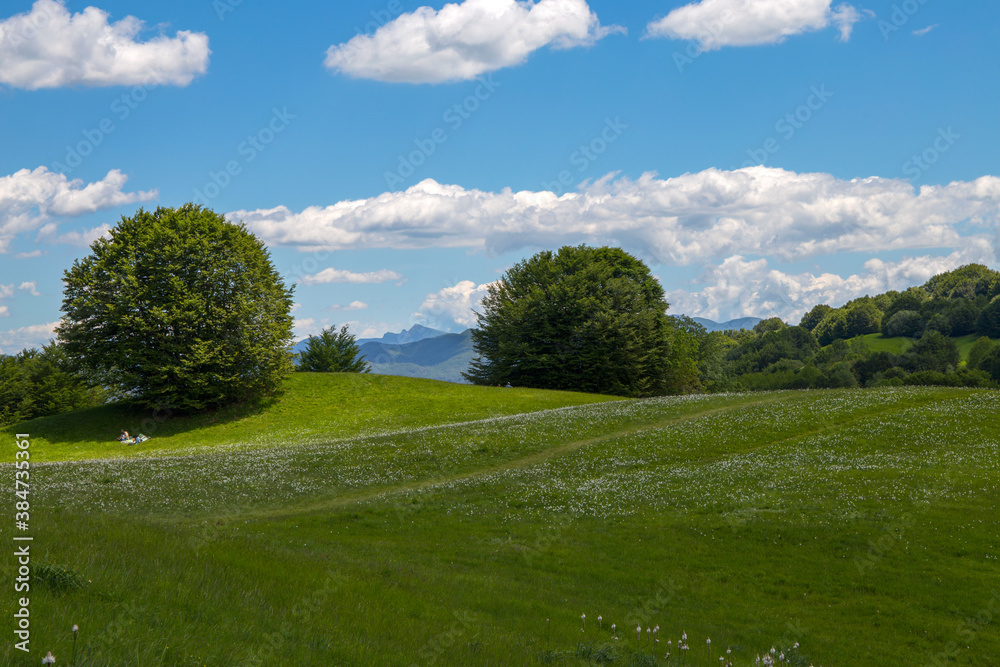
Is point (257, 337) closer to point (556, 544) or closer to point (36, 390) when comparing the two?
point (556, 544)

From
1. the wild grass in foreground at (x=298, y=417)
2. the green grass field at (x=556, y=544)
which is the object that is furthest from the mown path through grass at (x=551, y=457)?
the wild grass in foreground at (x=298, y=417)

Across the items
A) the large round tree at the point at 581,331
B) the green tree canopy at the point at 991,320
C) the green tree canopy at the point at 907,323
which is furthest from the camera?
the green tree canopy at the point at 907,323

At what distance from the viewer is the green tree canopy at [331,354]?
94188 millimetres

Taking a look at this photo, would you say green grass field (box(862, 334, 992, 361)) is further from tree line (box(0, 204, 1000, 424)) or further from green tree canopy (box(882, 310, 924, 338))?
tree line (box(0, 204, 1000, 424))

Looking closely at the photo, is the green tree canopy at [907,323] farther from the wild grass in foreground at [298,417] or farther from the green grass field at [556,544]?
the green grass field at [556,544]

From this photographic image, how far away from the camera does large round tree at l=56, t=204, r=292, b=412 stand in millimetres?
50531

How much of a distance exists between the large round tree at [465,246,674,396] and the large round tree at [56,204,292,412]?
35.0m

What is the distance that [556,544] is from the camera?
1977 cm

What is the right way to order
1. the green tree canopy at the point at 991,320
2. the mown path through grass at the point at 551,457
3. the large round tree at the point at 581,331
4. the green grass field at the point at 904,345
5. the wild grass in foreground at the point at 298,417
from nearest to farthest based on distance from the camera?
the mown path through grass at the point at 551,457 → the wild grass in foreground at the point at 298,417 → the large round tree at the point at 581,331 → the green tree canopy at the point at 991,320 → the green grass field at the point at 904,345

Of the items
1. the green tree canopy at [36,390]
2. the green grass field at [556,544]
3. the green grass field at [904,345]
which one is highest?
the green tree canopy at [36,390]

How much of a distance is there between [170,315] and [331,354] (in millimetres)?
45359

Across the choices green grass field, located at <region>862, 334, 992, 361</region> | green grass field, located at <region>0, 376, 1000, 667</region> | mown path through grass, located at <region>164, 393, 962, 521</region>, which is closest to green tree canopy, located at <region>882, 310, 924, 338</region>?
green grass field, located at <region>862, 334, 992, 361</region>

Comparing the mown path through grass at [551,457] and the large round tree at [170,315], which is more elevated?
the large round tree at [170,315]

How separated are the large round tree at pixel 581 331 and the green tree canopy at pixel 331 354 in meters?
25.0
